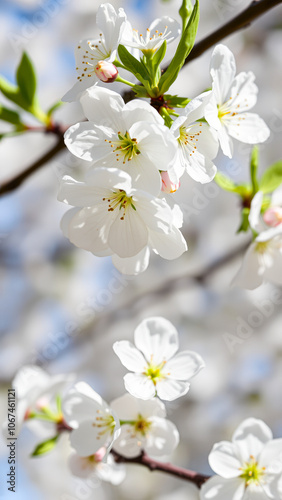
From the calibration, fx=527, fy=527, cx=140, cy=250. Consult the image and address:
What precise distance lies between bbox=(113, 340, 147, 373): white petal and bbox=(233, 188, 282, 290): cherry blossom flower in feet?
0.67

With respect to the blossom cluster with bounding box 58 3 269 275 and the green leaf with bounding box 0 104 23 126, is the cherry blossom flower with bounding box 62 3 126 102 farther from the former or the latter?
the green leaf with bounding box 0 104 23 126

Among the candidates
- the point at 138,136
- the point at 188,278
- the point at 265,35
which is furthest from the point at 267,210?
the point at 265,35

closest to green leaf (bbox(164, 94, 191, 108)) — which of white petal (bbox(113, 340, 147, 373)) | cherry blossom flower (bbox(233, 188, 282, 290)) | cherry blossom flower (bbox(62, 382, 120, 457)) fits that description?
cherry blossom flower (bbox(233, 188, 282, 290))

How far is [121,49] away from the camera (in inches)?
26.5

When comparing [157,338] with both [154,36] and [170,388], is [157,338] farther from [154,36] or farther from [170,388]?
[154,36]

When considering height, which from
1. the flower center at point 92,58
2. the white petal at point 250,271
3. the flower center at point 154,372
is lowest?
the flower center at point 154,372

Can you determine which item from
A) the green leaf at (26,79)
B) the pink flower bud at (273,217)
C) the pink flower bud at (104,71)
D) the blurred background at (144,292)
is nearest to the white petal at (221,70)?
the pink flower bud at (104,71)

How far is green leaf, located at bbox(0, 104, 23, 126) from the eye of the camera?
1.13 m

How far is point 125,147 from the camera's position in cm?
66

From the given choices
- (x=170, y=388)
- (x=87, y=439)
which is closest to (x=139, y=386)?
(x=170, y=388)

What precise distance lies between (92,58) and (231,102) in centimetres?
22

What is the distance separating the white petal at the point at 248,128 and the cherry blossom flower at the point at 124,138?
0.69 ft

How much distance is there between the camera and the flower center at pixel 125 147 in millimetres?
642

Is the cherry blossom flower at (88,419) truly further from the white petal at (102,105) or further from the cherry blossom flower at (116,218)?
the white petal at (102,105)
